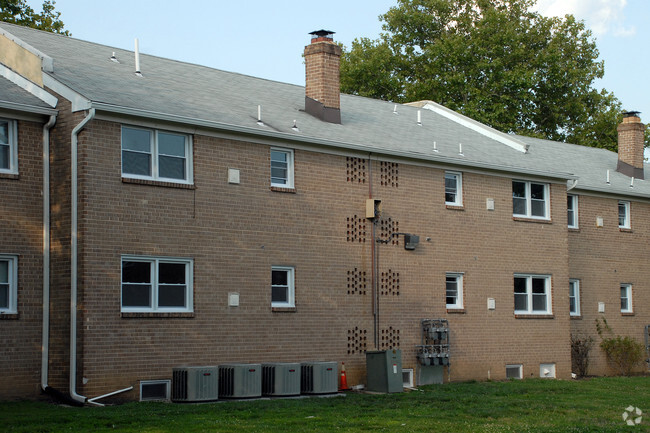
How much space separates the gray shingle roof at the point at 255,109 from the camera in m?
22.7

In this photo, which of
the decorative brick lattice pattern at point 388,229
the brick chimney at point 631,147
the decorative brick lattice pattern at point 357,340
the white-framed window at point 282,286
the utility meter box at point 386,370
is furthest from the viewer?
the brick chimney at point 631,147

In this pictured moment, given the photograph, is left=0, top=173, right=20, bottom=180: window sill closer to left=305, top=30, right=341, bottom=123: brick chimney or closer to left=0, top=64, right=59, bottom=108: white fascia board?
left=0, top=64, right=59, bottom=108: white fascia board

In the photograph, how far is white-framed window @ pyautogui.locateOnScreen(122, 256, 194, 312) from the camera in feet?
69.9

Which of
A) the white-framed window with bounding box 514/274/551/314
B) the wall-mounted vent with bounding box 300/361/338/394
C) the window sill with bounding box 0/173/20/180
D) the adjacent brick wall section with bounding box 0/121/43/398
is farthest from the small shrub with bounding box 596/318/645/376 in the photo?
the window sill with bounding box 0/173/20/180

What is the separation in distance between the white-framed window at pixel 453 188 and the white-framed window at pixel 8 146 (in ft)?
41.5

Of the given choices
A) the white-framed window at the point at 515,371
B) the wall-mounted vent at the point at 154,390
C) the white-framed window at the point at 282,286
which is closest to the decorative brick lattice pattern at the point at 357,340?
the white-framed window at the point at 282,286

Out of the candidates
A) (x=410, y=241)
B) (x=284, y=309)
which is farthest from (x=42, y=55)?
(x=410, y=241)

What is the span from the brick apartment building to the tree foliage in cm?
2222

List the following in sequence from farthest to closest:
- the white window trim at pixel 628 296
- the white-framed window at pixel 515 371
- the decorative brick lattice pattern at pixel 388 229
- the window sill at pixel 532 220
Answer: the white window trim at pixel 628 296, the window sill at pixel 532 220, the white-framed window at pixel 515 371, the decorative brick lattice pattern at pixel 388 229

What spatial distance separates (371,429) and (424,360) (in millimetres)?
10153

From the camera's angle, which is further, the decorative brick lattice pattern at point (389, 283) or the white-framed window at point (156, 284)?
the decorative brick lattice pattern at point (389, 283)

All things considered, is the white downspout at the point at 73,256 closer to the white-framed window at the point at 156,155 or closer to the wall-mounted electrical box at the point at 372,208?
the white-framed window at the point at 156,155

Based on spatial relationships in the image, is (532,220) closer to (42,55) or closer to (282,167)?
(282,167)

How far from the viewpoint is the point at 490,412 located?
19.4 metres
